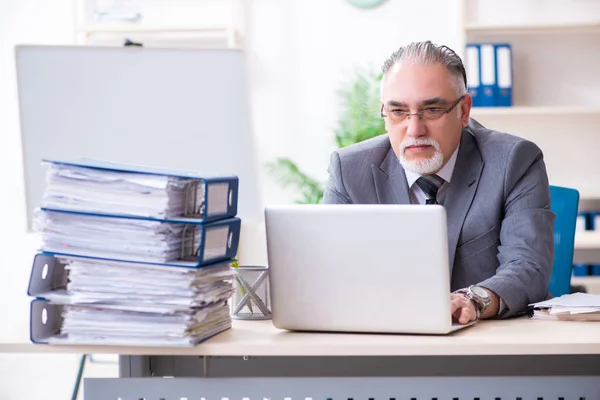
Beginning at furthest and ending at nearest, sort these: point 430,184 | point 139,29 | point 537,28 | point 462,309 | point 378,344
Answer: point 139,29
point 537,28
point 430,184
point 462,309
point 378,344

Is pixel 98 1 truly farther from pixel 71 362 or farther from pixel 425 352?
pixel 425 352

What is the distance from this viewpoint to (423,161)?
2.01m

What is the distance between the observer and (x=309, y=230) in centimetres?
141

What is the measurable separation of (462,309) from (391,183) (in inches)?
24.6

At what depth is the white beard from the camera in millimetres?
1986

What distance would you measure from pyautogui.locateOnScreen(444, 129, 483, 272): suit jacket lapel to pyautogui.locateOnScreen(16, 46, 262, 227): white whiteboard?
3.46 feet

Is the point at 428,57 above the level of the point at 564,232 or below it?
above

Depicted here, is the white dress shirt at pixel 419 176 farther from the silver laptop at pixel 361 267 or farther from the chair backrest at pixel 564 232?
the silver laptop at pixel 361 267

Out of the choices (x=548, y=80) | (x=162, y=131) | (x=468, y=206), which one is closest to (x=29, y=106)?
(x=162, y=131)

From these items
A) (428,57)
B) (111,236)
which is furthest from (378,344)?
(428,57)

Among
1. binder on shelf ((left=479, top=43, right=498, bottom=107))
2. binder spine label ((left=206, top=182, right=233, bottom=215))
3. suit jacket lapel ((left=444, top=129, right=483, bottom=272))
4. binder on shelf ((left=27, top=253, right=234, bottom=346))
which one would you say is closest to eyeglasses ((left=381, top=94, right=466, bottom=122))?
suit jacket lapel ((left=444, top=129, right=483, bottom=272))

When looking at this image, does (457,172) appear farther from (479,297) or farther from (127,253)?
(127,253)

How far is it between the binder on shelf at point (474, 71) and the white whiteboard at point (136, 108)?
151 cm

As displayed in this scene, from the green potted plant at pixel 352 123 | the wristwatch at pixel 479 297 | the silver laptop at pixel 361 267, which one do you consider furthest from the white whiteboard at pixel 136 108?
the silver laptop at pixel 361 267
